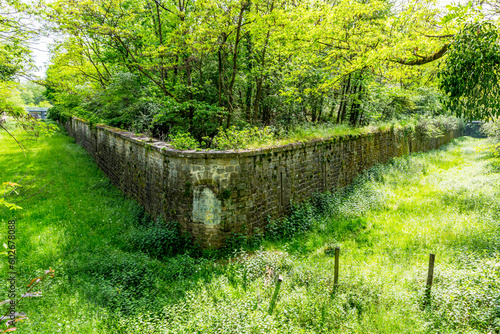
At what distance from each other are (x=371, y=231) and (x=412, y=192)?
188 inches

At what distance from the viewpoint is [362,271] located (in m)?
5.61

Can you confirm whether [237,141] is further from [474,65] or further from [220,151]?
[474,65]

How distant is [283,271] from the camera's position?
5883 millimetres

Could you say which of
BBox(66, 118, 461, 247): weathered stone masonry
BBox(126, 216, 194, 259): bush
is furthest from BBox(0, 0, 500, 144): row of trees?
BBox(126, 216, 194, 259): bush

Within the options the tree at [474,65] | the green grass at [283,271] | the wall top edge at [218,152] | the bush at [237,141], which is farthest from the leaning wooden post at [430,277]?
the bush at [237,141]

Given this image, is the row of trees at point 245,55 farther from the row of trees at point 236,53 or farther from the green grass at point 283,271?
the green grass at point 283,271

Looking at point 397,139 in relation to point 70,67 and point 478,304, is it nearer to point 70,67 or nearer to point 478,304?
point 478,304

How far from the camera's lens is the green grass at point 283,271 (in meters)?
4.35

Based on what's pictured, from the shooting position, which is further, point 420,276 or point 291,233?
point 291,233

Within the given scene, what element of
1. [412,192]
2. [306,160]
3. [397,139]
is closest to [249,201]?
[306,160]

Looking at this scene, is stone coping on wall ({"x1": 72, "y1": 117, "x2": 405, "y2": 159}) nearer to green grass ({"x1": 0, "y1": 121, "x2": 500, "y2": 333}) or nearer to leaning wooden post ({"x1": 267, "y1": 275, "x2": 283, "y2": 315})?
green grass ({"x1": 0, "y1": 121, "x2": 500, "y2": 333})

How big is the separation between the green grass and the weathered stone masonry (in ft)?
1.96

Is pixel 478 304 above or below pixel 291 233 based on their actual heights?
above

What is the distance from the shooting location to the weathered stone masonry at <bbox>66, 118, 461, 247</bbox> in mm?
6703
